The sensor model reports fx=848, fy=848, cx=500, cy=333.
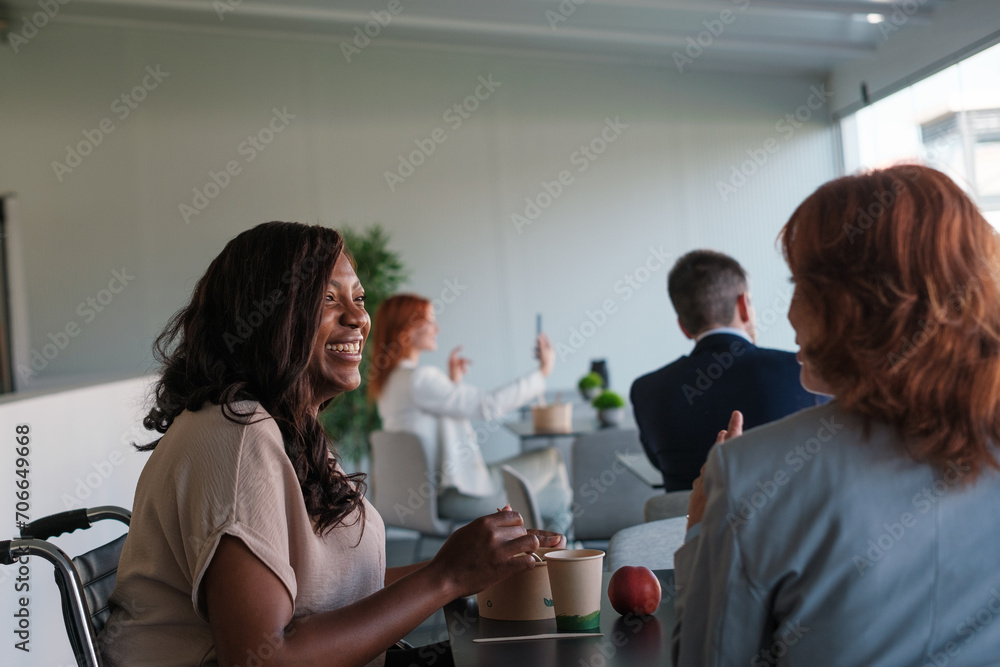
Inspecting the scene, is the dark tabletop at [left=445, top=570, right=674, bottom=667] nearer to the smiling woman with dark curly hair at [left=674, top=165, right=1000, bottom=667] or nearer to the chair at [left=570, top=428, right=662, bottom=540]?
the smiling woman with dark curly hair at [left=674, top=165, right=1000, bottom=667]

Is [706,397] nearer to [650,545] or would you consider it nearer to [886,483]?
[650,545]

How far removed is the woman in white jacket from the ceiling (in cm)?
235

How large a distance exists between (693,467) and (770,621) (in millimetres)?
1604

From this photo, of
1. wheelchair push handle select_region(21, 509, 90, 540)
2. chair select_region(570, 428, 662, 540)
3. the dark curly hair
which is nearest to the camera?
the dark curly hair

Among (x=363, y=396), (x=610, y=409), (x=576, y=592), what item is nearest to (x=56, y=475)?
(x=576, y=592)

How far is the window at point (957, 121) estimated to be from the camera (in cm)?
465

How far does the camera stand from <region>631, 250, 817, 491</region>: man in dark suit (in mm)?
2303

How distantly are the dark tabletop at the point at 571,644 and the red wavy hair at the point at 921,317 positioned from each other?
402mm

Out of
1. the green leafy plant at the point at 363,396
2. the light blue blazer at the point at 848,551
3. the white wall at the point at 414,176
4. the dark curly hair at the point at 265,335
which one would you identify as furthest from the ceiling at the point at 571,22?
the light blue blazer at the point at 848,551

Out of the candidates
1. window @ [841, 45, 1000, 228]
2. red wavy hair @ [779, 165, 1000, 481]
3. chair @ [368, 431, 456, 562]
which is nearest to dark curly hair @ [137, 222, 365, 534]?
red wavy hair @ [779, 165, 1000, 481]

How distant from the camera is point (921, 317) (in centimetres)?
81

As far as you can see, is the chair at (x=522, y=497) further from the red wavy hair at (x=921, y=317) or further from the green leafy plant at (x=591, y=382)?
the red wavy hair at (x=921, y=317)

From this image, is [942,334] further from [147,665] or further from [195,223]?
[195,223]

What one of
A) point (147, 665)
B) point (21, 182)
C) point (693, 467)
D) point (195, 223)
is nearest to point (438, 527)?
point (693, 467)
